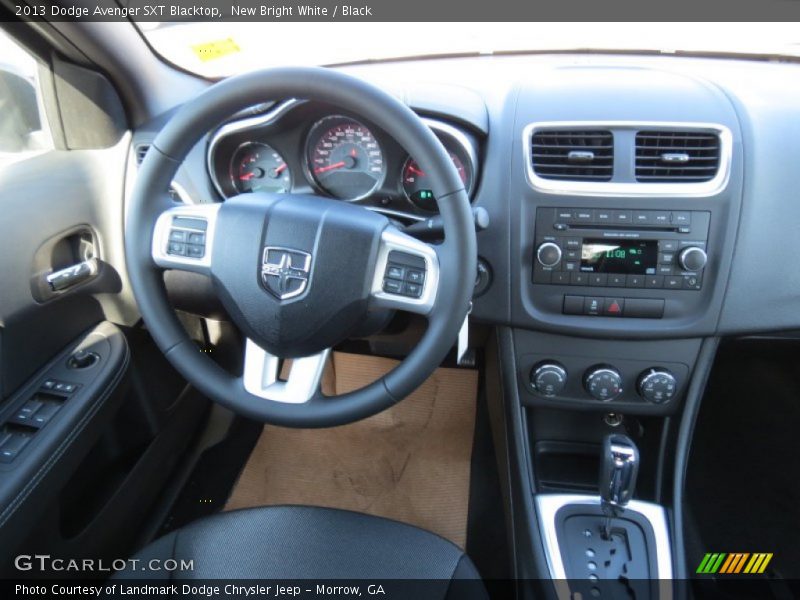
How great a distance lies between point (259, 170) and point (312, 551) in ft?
2.81

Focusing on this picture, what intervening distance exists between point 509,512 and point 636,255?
29.2 inches

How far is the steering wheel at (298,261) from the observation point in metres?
0.96

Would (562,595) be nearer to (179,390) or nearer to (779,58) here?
(179,390)

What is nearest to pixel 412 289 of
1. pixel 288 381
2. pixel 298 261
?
pixel 298 261

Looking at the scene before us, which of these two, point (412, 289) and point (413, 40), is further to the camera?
point (413, 40)

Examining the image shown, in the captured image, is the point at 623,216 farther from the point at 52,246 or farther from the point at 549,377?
the point at 52,246

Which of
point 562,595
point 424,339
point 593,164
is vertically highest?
point 593,164

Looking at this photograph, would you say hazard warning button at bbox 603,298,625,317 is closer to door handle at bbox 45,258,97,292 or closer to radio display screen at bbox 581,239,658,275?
radio display screen at bbox 581,239,658,275

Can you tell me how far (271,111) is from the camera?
50.9 inches

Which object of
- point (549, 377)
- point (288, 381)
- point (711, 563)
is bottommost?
point (711, 563)

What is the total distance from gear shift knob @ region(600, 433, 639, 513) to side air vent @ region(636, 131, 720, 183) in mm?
580

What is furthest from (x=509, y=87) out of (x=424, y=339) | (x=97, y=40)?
(x=97, y=40)

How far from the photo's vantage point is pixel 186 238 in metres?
1.09
